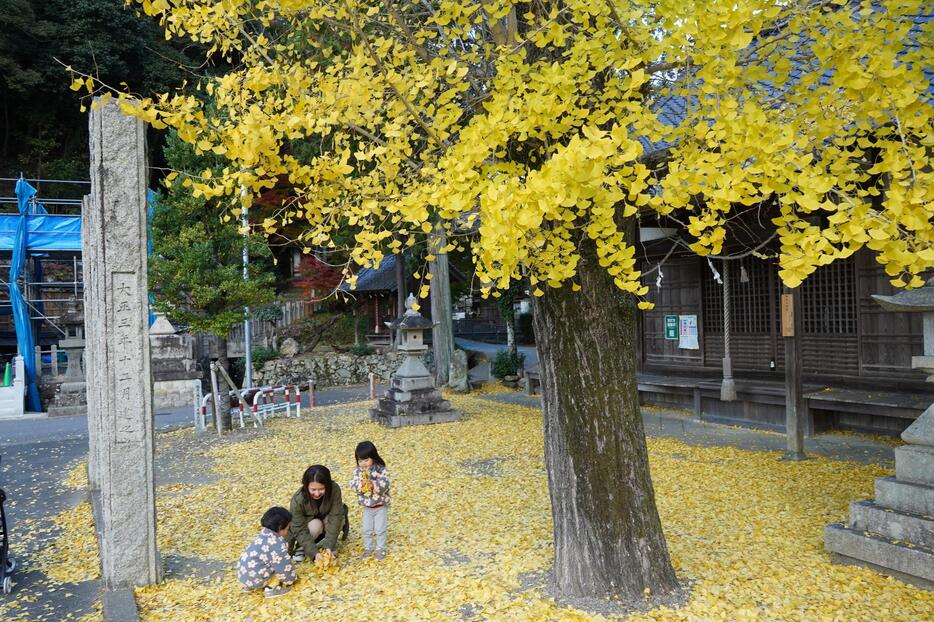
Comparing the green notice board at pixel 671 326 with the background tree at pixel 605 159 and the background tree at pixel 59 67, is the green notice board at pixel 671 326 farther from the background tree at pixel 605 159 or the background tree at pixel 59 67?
the background tree at pixel 59 67

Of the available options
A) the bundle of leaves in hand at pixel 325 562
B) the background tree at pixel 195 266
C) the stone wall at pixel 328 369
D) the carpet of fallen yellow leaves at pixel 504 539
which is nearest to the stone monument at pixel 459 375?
the stone wall at pixel 328 369

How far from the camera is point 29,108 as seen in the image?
82.9ft

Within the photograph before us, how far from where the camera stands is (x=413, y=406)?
11906 millimetres

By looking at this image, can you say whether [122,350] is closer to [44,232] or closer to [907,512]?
[907,512]

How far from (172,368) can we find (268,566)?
13.5 metres

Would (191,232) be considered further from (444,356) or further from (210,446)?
(444,356)

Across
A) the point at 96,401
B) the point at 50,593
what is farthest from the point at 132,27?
the point at 50,593

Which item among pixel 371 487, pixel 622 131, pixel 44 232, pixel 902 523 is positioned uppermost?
pixel 44 232

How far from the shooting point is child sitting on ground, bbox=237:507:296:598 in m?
4.42

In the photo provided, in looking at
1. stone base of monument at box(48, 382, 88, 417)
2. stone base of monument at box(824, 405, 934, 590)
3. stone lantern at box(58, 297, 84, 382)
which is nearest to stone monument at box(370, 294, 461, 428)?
stone base of monument at box(824, 405, 934, 590)

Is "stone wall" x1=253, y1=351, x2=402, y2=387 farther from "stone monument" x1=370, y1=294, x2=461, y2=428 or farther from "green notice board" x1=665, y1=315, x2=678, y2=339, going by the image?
"green notice board" x1=665, y1=315, x2=678, y2=339

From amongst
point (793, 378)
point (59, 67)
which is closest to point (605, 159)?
point (793, 378)

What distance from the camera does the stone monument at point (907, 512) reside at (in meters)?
4.14

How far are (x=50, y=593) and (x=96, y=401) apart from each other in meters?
1.68
